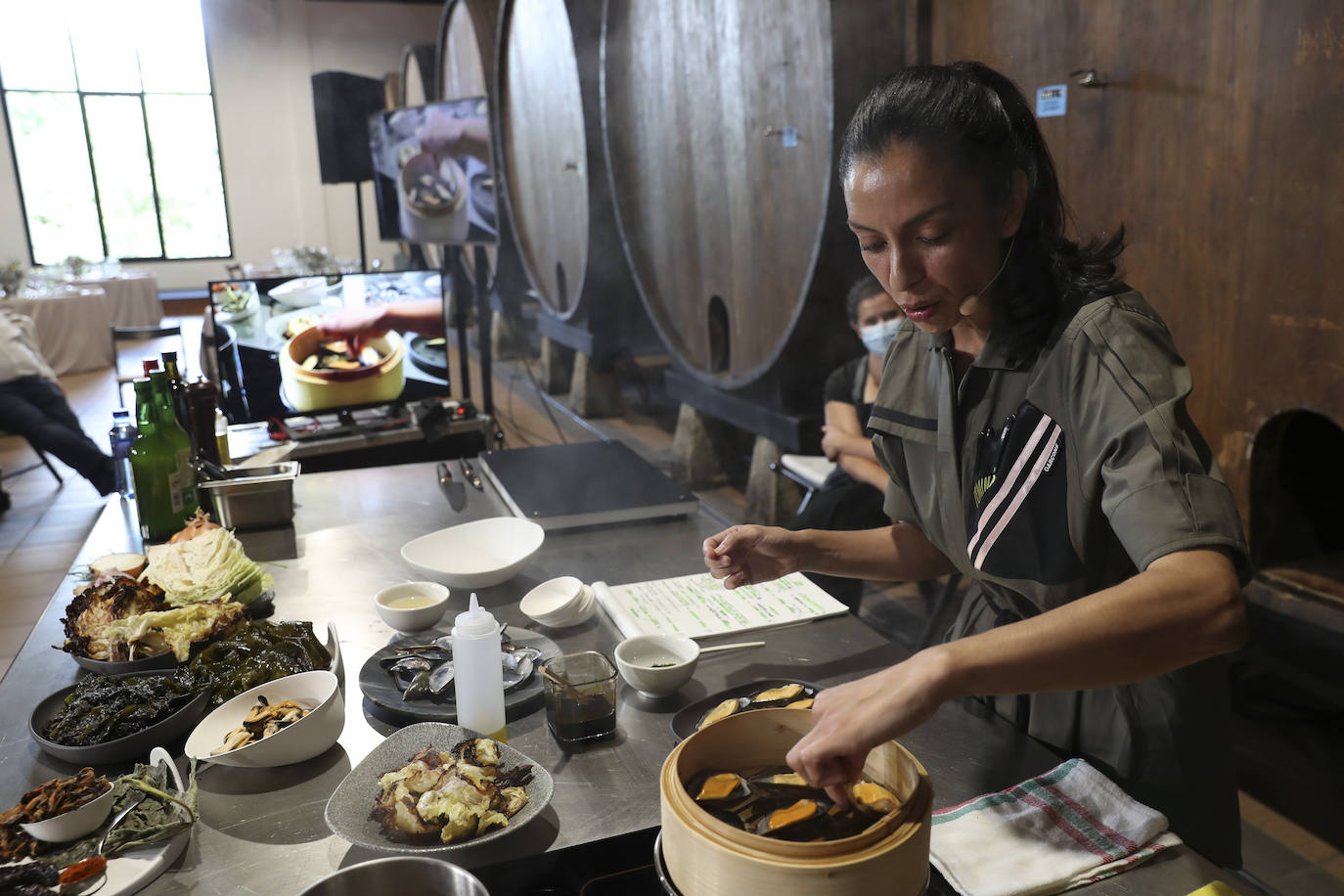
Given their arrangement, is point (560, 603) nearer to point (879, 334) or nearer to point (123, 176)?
point (879, 334)

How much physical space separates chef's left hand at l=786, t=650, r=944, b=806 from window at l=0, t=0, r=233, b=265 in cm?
1156

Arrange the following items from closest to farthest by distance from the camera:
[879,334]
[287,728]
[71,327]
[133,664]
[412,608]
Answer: [287,728], [133,664], [412,608], [879,334], [71,327]

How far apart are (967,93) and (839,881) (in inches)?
30.7

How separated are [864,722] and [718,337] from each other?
111 inches

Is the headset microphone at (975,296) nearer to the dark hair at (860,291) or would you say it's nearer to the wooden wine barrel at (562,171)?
the dark hair at (860,291)

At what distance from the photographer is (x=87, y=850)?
0.90m

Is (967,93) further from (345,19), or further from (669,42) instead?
(345,19)

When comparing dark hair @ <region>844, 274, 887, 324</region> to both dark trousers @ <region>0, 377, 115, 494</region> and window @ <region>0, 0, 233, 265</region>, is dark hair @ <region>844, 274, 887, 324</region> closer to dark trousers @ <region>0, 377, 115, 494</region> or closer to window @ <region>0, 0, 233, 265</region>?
dark trousers @ <region>0, 377, 115, 494</region>

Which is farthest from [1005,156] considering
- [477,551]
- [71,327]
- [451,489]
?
[71,327]

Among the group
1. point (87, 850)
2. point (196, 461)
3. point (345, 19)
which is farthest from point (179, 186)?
point (87, 850)

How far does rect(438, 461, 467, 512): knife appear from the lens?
197 centimetres

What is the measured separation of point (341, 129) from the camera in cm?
728

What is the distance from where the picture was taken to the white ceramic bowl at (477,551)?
1492mm

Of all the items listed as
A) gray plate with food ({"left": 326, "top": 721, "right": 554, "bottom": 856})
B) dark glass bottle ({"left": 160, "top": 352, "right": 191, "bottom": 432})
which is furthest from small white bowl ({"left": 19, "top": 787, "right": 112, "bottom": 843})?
dark glass bottle ({"left": 160, "top": 352, "right": 191, "bottom": 432})
